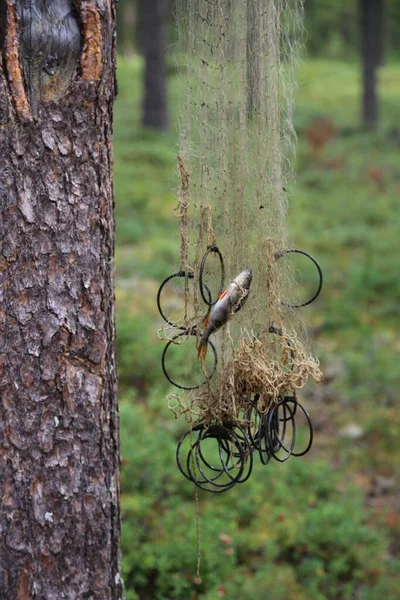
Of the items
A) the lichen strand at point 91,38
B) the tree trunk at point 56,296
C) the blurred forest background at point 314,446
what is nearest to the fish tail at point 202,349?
the tree trunk at point 56,296

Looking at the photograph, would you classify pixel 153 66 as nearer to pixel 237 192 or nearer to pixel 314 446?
pixel 314 446

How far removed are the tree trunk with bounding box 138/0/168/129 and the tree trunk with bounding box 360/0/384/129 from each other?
503cm

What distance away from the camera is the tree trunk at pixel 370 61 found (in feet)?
57.2

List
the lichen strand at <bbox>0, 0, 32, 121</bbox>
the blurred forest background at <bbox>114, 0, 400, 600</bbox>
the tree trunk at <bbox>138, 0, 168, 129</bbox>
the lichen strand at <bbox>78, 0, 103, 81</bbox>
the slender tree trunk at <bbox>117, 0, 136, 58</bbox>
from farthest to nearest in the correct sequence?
the slender tree trunk at <bbox>117, 0, 136, 58</bbox> → the tree trunk at <bbox>138, 0, 168, 129</bbox> → the blurred forest background at <bbox>114, 0, 400, 600</bbox> → the lichen strand at <bbox>78, 0, 103, 81</bbox> → the lichen strand at <bbox>0, 0, 32, 121</bbox>

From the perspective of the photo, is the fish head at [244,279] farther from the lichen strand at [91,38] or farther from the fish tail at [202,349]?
the lichen strand at [91,38]

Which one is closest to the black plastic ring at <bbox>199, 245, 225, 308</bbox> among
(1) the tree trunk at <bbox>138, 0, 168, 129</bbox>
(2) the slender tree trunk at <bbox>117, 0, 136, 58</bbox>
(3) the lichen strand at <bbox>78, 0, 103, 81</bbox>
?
(3) the lichen strand at <bbox>78, 0, 103, 81</bbox>

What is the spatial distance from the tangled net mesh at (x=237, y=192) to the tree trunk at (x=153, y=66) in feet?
42.0

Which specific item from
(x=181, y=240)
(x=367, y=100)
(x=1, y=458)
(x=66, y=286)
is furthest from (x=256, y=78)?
→ (x=367, y=100)

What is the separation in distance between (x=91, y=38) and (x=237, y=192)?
2.22ft

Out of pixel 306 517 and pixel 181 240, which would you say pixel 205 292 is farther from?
pixel 306 517

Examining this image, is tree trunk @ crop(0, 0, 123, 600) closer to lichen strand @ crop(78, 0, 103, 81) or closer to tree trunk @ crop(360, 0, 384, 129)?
lichen strand @ crop(78, 0, 103, 81)

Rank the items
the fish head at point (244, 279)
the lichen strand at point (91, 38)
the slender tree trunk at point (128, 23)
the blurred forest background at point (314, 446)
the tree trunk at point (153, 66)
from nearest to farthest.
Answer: the lichen strand at point (91, 38)
the fish head at point (244, 279)
the blurred forest background at point (314, 446)
the tree trunk at point (153, 66)
the slender tree trunk at point (128, 23)

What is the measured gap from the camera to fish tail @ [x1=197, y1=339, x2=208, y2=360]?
236cm

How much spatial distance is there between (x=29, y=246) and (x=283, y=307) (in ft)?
2.89
